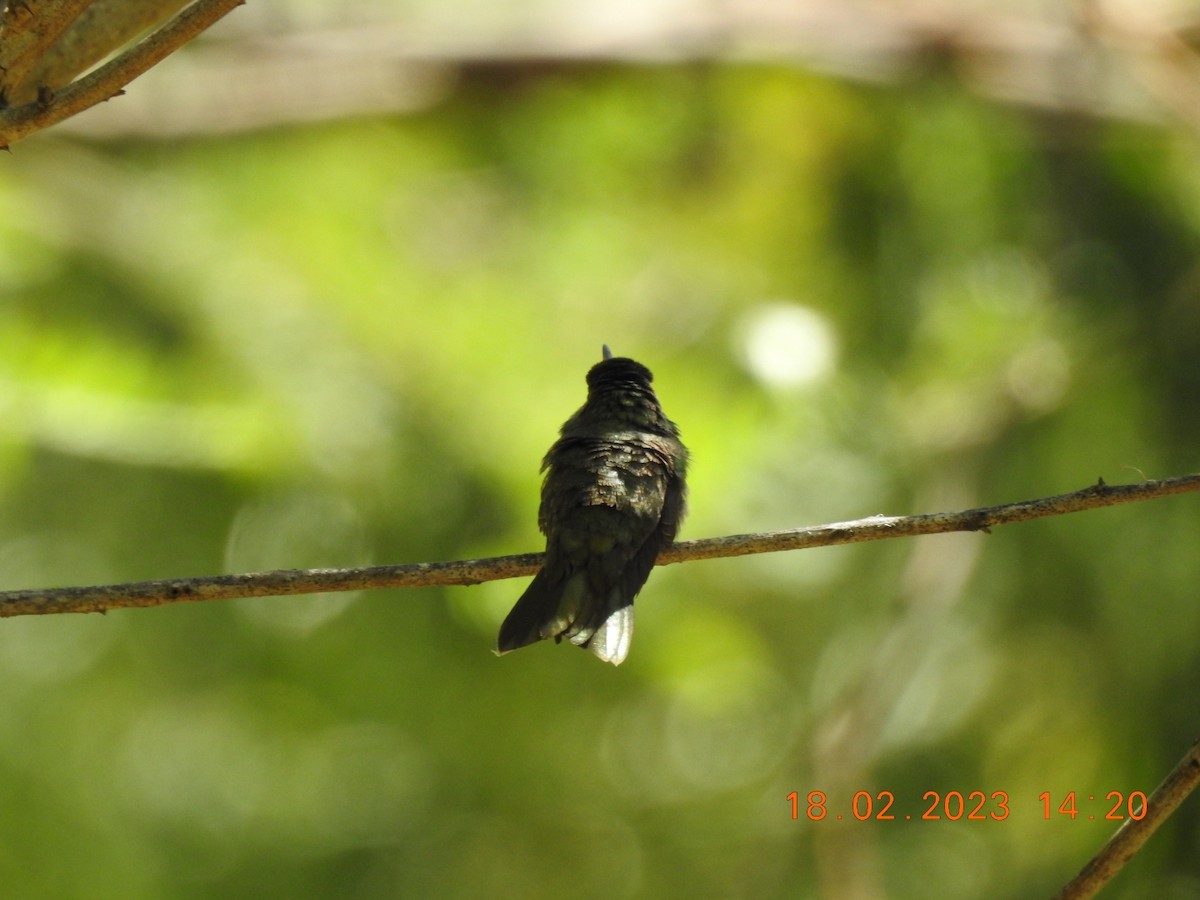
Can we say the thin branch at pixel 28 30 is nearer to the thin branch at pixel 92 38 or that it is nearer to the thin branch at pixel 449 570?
the thin branch at pixel 92 38

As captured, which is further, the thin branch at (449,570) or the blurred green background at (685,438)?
the blurred green background at (685,438)

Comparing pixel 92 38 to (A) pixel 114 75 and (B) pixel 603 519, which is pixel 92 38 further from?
(B) pixel 603 519

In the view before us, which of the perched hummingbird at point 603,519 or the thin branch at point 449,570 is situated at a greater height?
the perched hummingbird at point 603,519

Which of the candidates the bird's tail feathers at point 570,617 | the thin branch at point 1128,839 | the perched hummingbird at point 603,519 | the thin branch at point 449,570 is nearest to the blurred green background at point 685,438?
the perched hummingbird at point 603,519

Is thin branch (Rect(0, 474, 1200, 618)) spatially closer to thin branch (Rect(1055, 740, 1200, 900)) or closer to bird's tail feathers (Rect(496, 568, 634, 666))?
bird's tail feathers (Rect(496, 568, 634, 666))
